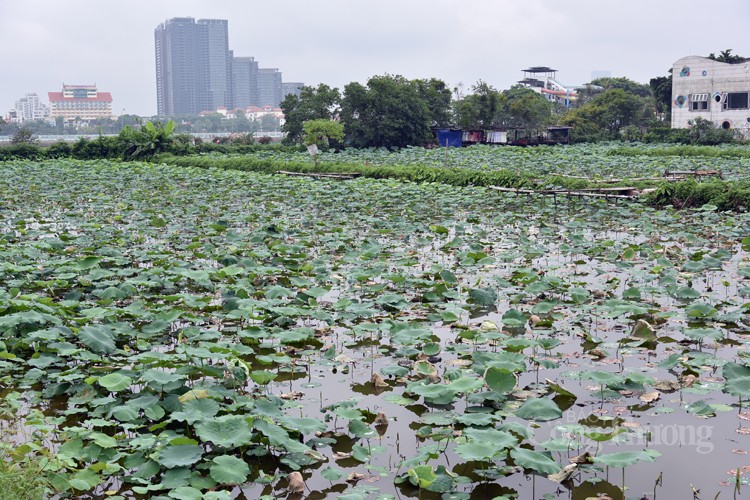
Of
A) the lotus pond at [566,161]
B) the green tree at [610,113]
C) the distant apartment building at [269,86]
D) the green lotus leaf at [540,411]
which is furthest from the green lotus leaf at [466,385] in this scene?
the distant apartment building at [269,86]

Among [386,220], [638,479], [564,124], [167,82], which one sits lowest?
[638,479]

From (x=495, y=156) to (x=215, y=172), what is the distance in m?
9.46

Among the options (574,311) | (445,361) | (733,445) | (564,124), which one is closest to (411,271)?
(574,311)

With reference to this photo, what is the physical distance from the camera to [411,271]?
8219mm

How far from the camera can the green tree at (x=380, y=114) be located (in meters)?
→ 32.5

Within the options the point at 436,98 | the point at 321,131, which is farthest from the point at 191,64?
the point at 321,131

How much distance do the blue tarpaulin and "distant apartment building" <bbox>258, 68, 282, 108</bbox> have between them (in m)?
125

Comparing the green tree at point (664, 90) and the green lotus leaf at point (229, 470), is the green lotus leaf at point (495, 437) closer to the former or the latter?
the green lotus leaf at point (229, 470)

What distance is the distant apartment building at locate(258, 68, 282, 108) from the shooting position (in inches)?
6186

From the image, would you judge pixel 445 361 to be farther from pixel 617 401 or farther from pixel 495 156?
pixel 495 156

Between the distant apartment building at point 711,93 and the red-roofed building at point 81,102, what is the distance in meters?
91.6

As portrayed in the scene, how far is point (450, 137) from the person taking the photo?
116ft

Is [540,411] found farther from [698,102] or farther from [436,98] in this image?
[698,102]

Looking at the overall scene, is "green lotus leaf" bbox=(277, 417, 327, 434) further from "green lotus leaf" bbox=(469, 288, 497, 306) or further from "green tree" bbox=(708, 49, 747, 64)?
"green tree" bbox=(708, 49, 747, 64)
